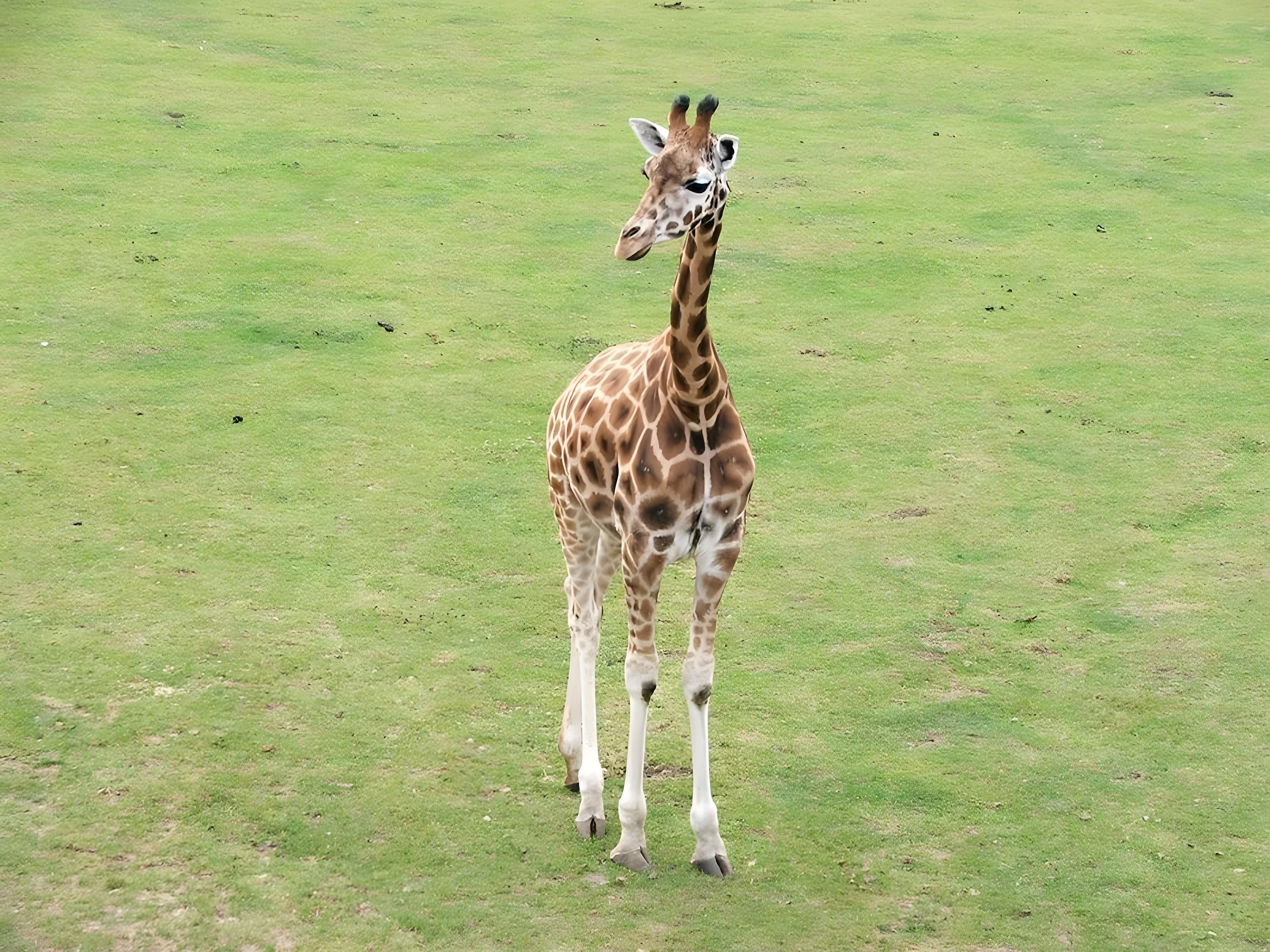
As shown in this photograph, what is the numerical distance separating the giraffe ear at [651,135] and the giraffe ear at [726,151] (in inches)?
11.2

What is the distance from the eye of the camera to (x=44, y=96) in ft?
55.6

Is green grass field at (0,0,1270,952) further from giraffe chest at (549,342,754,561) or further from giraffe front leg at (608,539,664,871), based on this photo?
giraffe chest at (549,342,754,561)

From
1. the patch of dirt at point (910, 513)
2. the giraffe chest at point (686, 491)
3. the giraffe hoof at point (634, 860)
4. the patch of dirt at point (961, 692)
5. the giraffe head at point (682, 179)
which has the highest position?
the giraffe head at point (682, 179)

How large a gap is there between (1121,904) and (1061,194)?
35.2ft

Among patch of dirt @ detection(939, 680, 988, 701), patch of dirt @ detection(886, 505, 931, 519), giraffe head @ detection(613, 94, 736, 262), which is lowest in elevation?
patch of dirt @ detection(939, 680, 988, 701)

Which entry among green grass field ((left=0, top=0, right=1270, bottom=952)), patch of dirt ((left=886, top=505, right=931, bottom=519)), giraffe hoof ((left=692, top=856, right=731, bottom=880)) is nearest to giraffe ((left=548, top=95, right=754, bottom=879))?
giraffe hoof ((left=692, top=856, right=731, bottom=880))

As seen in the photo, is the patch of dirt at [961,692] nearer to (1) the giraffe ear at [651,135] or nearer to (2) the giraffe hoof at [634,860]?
(2) the giraffe hoof at [634,860]

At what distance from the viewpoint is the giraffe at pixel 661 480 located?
244 inches

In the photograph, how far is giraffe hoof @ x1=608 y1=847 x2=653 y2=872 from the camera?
22.4 feet

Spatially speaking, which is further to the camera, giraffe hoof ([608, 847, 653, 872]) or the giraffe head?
giraffe hoof ([608, 847, 653, 872])

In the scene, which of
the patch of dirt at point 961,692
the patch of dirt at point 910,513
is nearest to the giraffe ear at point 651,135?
the patch of dirt at point 961,692

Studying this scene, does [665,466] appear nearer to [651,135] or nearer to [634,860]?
[651,135]

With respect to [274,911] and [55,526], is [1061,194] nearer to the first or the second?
[55,526]

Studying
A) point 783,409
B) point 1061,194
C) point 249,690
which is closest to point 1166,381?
point 783,409
